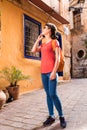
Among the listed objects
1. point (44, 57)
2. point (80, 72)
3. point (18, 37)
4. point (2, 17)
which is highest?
point (2, 17)

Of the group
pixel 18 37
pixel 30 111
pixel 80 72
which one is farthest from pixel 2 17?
pixel 80 72

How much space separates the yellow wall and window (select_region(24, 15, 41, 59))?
0.23 m

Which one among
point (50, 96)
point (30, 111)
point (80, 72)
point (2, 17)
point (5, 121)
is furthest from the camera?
point (80, 72)

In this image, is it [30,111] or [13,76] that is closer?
[30,111]

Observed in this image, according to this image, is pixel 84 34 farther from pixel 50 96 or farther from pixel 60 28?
pixel 50 96

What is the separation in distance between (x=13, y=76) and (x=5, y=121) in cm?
246

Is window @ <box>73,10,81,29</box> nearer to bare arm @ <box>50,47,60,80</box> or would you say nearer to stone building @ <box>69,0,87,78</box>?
stone building @ <box>69,0,87,78</box>

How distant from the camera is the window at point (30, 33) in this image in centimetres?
909

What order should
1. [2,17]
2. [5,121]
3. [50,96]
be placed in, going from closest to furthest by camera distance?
[50,96] < [5,121] < [2,17]

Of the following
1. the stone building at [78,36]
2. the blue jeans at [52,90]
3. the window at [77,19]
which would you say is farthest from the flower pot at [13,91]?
the window at [77,19]

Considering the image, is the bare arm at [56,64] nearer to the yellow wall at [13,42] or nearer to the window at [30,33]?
the yellow wall at [13,42]

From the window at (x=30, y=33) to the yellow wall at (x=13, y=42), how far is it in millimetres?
234

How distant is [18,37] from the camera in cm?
848

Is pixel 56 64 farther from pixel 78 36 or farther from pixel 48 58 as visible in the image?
pixel 78 36
